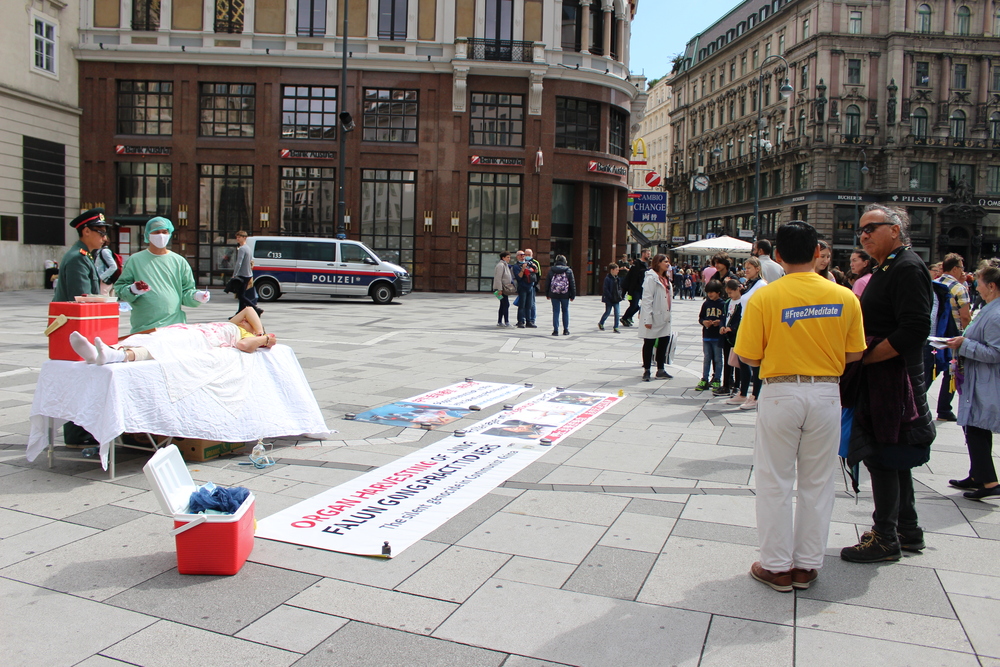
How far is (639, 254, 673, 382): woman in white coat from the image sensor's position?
10680 millimetres

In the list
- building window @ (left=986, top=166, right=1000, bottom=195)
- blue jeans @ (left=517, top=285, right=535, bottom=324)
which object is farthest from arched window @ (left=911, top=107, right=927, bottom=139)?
blue jeans @ (left=517, top=285, right=535, bottom=324)

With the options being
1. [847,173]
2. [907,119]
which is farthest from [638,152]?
[907,119]

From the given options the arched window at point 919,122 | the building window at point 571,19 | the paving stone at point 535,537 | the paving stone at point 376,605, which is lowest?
the paving stone at point 376,605

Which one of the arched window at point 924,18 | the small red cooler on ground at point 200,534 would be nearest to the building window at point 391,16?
the small red cooler on ground at point 200,534

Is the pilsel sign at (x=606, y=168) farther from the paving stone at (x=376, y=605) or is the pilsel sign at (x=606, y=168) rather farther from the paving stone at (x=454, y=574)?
the paving stone at (x=376, y=605)

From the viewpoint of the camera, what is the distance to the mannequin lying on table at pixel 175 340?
17.7 ft

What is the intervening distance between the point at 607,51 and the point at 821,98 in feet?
112

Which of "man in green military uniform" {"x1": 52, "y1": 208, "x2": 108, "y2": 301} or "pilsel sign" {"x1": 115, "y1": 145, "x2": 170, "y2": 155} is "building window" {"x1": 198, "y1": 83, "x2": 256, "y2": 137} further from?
"man in green military uniform" {"x1": 52, "y1": 208, "x2": 108, "y2": 301}

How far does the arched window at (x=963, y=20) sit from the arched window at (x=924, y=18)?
2.24m

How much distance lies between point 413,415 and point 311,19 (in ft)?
93.3

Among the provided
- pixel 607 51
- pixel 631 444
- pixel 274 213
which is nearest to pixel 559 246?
pixel 607 51

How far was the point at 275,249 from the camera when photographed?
24609mm

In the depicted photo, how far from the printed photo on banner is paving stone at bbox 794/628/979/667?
4.65 meters

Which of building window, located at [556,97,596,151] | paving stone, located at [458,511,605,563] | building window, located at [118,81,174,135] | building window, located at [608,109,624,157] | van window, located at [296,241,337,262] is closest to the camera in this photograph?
paving stone, located at [458,511,605,563]
